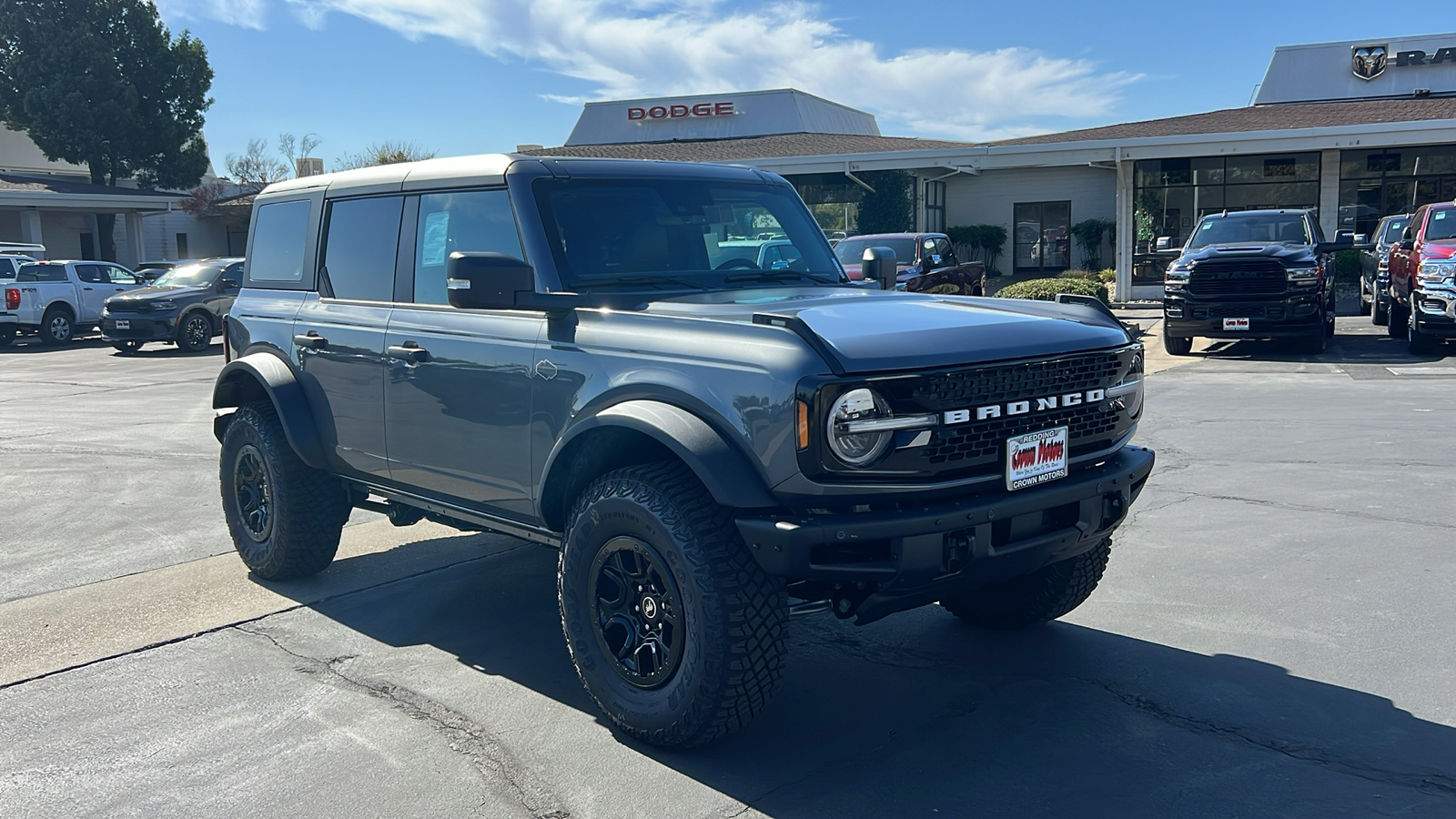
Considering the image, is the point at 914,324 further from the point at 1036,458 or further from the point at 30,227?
the point at 30,227

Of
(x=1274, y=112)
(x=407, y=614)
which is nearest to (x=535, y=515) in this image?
(x=407, y=614)

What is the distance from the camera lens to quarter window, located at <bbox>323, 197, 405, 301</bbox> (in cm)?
521

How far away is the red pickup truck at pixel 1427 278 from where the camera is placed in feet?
46.4

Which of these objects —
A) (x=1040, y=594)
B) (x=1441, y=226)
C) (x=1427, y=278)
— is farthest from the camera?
(x=1441, y=226)

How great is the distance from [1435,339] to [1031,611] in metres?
13.5

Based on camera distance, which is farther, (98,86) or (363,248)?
(98,86)

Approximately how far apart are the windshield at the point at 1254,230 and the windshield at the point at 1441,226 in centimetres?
141

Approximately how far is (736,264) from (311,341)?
207 centimetres

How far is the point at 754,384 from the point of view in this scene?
3.53m

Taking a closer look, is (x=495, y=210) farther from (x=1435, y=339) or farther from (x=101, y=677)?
A: (x=1435, y=339)

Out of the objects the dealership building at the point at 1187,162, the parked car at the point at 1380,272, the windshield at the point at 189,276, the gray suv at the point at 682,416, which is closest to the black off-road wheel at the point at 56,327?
the windshield at the point at 189,276

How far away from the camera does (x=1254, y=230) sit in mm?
16266

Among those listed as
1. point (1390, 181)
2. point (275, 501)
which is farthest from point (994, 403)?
point (1390, 181)

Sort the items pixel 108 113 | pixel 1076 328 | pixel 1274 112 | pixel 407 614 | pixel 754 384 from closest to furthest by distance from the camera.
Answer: pixel 754 384
pixel 1076 328
pixel 407 614
pixel 1274 112
pixel 108 113
